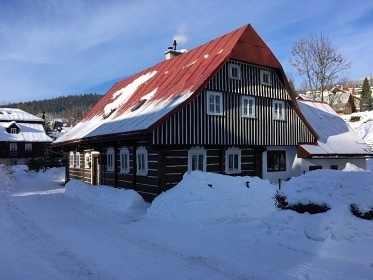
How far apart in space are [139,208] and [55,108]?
188040mm

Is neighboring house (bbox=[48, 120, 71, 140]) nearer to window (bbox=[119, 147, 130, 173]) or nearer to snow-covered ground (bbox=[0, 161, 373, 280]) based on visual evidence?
window (bbox=[119, 147, 130, 173])

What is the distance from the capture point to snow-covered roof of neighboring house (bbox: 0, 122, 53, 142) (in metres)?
56.0

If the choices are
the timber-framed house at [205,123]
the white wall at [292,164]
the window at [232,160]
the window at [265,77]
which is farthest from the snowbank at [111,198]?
the window at [265,77]

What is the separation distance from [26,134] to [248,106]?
160 feet

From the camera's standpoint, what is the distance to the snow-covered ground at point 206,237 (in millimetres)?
6617

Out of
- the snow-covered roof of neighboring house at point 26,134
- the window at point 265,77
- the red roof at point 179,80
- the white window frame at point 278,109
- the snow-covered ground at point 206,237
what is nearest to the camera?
the snow-covered ground at point 206,237

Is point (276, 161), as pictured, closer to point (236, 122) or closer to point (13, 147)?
point (236, 122)

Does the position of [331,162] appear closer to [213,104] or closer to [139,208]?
[213,104]

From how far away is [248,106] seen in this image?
18562 mm

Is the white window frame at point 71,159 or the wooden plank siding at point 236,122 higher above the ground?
the wooden plank siding at point 236,122

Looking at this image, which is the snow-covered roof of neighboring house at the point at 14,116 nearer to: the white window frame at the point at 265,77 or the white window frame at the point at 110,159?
the white window frame at the point at 110,159

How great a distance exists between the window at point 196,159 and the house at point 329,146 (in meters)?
6.84

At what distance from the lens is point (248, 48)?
59.8ft

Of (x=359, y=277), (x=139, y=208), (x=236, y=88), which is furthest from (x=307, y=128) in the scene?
(x=359, y=277)
